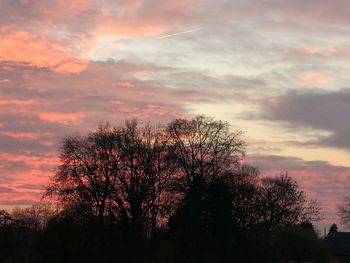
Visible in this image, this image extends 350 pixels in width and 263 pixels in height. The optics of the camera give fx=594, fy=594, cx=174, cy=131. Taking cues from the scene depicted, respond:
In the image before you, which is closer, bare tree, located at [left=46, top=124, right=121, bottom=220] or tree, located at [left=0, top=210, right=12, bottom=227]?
bare tree, located at [left=46, top=124, right=121, bottom=220]

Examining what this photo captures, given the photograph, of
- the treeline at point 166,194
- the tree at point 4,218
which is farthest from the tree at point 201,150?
the tree at point 4,218

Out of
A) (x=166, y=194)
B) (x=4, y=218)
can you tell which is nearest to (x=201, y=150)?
(x=166, y=194)

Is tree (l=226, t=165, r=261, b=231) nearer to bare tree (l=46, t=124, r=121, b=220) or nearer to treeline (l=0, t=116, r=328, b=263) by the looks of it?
treeline (l=0, t=116, r=328, b=263)

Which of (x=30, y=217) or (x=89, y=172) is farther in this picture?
(x=30, y=217)

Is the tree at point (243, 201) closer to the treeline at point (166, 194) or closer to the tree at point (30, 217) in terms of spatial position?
the treeline at point (166, 194)

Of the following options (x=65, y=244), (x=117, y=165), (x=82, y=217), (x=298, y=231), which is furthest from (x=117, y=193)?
(x=298, y=231)

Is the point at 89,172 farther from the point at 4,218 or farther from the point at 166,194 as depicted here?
the point at 4,218

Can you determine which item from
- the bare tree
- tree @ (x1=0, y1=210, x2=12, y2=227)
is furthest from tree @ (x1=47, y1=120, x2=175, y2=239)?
tree @ (x1=0, y1=210, x2=12, y2=227)

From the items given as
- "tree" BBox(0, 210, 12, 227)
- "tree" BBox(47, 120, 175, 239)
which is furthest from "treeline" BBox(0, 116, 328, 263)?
"tree" BBox(0, 210, 12, 227)

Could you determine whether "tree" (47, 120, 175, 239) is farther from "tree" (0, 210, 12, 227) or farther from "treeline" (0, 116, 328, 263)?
"tree" (0, 210, 12, 227)

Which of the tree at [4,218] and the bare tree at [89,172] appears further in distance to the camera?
the tree at [4,218]

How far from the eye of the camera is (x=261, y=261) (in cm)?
5956

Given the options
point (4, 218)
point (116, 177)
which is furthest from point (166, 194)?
point (4, 218)

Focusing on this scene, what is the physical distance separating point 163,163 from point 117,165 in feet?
18.8
